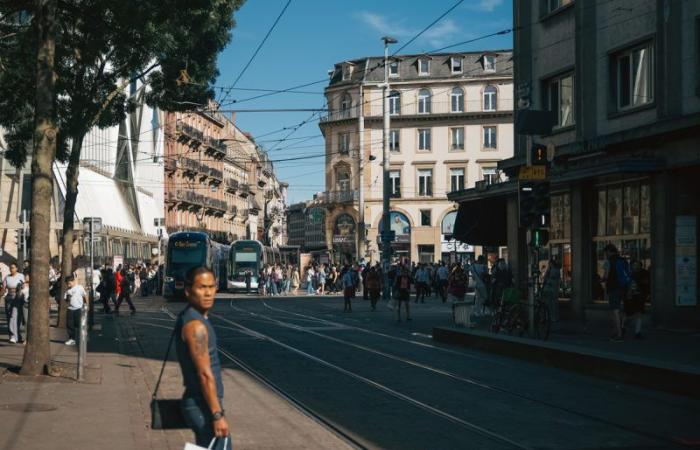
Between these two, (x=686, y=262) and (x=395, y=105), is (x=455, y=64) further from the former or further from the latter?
(x=686, y=262)

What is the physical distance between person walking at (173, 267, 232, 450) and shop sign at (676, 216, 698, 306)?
17.2 metres

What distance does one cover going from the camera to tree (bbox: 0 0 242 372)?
17.7 meters

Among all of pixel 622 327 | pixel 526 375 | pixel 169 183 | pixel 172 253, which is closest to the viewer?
pixel 526 375

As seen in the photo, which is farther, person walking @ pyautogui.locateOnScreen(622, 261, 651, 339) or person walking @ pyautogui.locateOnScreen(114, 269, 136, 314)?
person walking @ pyautogui.locateOnScreen(114, 269, 136, 314)

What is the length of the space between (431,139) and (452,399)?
63.9 m

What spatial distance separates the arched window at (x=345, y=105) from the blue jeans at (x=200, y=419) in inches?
2832

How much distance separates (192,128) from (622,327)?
7816 centimetres

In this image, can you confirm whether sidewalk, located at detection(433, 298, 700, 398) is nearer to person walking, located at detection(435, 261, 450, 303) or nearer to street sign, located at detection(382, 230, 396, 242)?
street sign, located at detection(382, 230, 396, 242)

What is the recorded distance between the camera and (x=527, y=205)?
18.6m

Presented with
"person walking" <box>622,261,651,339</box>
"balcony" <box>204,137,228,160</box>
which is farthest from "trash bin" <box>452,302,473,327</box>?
"balcony" <box>204,137,228,160</box>

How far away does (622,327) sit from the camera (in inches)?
787

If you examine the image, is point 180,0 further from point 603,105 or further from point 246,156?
point 246,156

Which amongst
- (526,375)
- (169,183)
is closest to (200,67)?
(526,375)

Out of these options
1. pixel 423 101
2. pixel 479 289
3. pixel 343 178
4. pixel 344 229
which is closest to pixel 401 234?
pixel 344 229
